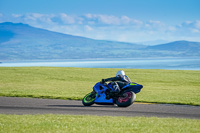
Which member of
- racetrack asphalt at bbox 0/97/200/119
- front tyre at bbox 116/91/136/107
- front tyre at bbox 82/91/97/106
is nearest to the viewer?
racetrack asphalt at bbox 0/97/200/119

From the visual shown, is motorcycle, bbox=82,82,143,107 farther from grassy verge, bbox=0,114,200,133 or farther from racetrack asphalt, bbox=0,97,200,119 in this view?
grassy verge, bbox=0,114,200,133

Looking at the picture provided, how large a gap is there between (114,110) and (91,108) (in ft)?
3.82

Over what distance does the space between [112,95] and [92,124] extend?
14.8ft

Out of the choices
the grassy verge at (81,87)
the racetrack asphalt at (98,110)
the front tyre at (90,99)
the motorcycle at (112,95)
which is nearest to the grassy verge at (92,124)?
the racetrack asphalt at (98,110)

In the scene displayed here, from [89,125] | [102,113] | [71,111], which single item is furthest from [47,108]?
[89,125]

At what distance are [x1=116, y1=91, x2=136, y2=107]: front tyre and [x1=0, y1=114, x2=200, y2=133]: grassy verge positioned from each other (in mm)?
2785

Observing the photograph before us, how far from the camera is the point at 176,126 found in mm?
9586

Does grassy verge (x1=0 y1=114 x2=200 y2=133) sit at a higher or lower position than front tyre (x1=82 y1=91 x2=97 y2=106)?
lower

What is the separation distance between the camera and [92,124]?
9.91m

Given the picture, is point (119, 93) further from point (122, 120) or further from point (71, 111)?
point (122, 120)

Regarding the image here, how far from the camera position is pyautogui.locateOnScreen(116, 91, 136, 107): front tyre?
541 inches

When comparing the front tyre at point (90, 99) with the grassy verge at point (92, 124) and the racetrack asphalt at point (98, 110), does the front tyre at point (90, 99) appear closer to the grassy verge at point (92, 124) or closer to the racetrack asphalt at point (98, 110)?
the racetrack asphalt at point (98, 110)

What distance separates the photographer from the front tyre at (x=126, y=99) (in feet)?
45.1

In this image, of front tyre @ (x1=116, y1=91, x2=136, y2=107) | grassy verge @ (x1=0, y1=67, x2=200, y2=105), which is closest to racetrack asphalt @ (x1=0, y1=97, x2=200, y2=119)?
front tyre @ (x1=116, y1=91, x2=136, y2=107)
